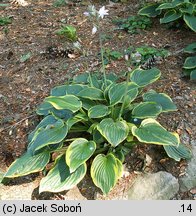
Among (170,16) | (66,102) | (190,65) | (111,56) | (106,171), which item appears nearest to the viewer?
(106,171)

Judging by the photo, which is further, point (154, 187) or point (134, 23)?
point (134, 23)

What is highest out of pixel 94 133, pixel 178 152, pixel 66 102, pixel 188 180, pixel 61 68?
pixel 66 102

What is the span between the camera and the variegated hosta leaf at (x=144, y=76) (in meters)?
3.25

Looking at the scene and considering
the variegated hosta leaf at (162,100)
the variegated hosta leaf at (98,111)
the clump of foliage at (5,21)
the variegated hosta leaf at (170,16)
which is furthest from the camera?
the clump of foliage at (5,21)

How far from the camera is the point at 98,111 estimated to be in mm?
3016

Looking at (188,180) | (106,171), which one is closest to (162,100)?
(188,180)

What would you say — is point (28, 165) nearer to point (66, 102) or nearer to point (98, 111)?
point (66, 102)

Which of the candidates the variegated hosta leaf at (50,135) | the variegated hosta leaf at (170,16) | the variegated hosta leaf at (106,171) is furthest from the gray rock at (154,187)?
the variegated hosta leaf at (170,16)

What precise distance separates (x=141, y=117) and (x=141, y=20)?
6.28 feet

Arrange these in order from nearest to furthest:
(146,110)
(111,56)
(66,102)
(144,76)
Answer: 1. (66,102)
2. (146,110)
3. (144,76)
4. (111,56)

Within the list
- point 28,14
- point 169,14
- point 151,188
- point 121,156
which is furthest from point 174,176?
point 28,14

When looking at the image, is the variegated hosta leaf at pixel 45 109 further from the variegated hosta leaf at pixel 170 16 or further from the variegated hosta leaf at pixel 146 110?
the variegated hosta leaf at pixel 170 16

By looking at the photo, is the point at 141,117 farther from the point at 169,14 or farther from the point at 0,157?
the point at 169,14

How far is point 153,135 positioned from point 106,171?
44 centimetres
